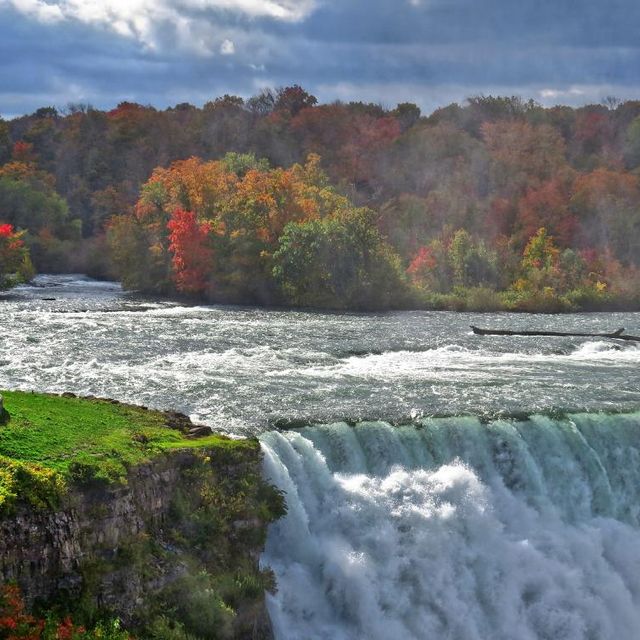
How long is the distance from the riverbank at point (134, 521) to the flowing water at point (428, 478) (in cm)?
121

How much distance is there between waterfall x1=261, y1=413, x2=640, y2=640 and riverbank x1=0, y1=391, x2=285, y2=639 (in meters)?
1.21

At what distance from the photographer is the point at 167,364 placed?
36594 millimetres

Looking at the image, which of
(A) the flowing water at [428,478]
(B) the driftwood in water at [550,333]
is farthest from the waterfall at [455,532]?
(B) the driftwood in water at [550,333]

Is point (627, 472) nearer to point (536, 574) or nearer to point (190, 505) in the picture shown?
point (536, 574)

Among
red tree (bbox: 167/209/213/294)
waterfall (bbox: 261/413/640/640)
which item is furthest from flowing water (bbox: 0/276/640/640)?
red tree (bbox: 167/209/213/294)

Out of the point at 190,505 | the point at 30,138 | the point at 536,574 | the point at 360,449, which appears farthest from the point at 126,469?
the point at 30,138

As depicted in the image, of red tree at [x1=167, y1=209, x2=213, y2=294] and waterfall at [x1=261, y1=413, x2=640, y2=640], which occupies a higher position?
red tree at [x1=167, y1=209, x2=213, y2=294]

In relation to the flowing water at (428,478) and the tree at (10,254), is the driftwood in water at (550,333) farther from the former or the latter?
the tree at (10,254)

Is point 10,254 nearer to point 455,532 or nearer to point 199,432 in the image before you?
point 199,432

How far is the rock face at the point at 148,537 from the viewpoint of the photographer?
18.5 m

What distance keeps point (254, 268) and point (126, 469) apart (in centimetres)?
4049

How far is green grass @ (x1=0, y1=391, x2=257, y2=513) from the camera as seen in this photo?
63.1 feet

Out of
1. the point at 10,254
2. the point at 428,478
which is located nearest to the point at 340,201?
the point at 10,254

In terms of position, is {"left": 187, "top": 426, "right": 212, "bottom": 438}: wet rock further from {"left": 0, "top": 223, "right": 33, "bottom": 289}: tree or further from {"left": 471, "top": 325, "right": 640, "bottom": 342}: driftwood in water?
{"left": 0, "top": 223, "right": 33, "bottom": 289}: tree
